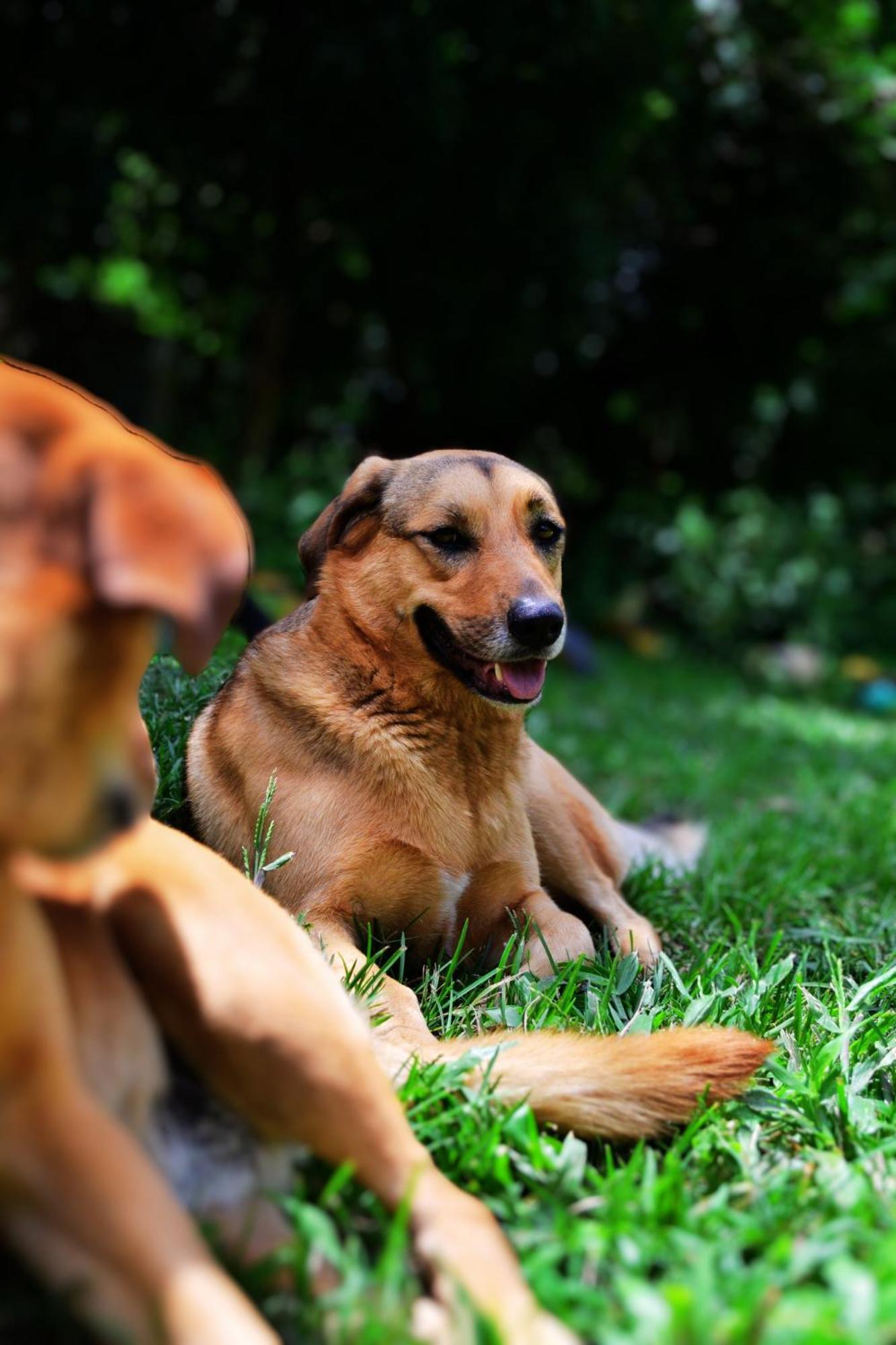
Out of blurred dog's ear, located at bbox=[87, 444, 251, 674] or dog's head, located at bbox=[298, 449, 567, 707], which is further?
dog's head, located at bbox=[298, 449, 567, 707]

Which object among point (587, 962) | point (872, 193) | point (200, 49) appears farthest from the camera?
point (872, 193)

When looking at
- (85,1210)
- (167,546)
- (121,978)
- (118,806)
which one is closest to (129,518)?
(167,546)

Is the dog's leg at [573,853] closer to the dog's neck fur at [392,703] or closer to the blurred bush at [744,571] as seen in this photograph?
the dog's neck fur at [392,703]

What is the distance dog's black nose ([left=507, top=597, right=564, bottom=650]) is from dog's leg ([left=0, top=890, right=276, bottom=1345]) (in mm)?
1427

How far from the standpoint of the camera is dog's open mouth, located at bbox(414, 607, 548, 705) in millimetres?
2570

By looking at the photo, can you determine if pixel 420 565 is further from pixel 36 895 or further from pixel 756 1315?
pixel 756 1315

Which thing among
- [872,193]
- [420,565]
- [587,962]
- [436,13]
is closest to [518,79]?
[436,13]

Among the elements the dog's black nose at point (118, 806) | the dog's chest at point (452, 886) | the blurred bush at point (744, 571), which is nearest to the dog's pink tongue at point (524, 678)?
the dog's chest at point (452, 886)

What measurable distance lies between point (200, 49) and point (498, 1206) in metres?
7.52

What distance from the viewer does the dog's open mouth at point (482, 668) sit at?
2.57 metres

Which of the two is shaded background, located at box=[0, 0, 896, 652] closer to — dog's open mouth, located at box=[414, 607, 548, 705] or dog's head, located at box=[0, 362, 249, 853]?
dog's open mouth, located at box=[414, 607, 548, 705]

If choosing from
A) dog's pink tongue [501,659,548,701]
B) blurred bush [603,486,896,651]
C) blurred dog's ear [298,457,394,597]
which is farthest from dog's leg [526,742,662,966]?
blurred bush [603,486,896,651]

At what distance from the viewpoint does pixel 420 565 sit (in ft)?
8.71

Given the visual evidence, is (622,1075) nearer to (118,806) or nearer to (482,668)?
(118,806)
